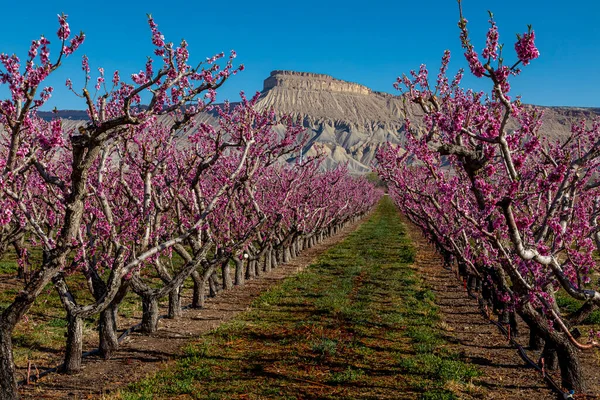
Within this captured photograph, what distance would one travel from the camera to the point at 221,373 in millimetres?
10875

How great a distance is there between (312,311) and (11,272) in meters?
15.7

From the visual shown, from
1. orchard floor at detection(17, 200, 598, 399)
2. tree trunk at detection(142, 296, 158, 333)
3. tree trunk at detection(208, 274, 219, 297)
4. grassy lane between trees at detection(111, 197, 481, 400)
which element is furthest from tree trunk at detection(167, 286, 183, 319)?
tree trunk at detection(208, 274, 219, 297)

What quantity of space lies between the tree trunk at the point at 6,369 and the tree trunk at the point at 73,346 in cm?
216

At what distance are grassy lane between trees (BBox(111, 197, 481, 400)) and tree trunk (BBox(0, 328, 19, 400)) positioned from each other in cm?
187

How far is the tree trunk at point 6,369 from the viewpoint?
8.16m

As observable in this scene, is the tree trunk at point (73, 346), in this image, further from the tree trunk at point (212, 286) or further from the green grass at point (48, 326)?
the tree trunk at point (212, 286)

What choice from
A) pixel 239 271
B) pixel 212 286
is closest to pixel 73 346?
pixel 212 286

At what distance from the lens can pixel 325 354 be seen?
12.2 meters

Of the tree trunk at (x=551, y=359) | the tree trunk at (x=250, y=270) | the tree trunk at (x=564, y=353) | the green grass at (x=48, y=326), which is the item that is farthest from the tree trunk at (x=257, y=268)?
the tree trunk at (x=564, y=353)

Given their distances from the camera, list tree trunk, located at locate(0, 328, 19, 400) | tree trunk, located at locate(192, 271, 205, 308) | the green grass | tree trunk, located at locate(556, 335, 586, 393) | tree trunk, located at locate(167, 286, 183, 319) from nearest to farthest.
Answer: tree trunk, located at locate(0, 328, 19, 400)
tree trunk, located at locate(556, 335, 586, 393)
the green grass
tree trunk, located at locate(167, 286, 183, 319)
tree trunk, located at locate(192, 271, 205, 308)

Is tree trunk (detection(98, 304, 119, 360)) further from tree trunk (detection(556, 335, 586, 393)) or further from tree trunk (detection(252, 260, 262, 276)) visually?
tree trunk (detection(252, 260, 262, 276))

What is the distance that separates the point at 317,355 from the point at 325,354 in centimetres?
23

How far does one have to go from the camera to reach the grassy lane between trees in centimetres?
995

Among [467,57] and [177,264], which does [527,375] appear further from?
[177,264]
